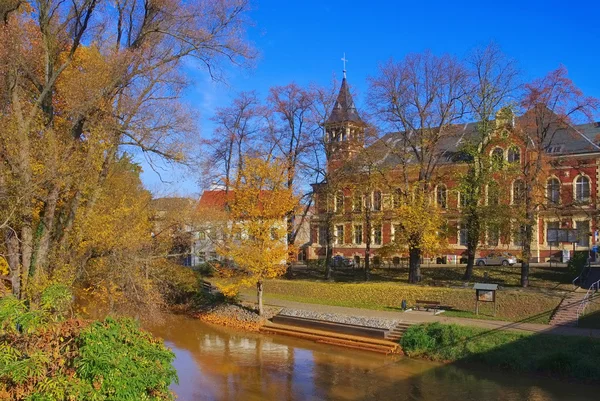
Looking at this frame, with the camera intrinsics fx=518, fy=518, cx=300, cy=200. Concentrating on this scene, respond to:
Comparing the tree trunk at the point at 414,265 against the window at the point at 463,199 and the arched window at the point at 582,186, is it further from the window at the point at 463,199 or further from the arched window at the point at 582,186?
the arched window at the point at 582,186

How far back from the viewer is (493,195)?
29.2m

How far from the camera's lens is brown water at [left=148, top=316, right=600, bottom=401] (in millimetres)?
15734

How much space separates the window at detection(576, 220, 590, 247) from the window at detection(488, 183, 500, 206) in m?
5.05

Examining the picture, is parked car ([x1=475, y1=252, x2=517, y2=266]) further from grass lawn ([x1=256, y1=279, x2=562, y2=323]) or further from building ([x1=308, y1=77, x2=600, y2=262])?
grass lawn ([x1=256, y1=279, x2=562, y2=323])

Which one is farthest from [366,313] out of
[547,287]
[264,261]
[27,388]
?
[27,388]

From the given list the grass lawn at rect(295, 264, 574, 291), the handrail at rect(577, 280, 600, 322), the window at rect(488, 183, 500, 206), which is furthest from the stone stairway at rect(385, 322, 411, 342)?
the window at rect(488, 183, 500, 206)

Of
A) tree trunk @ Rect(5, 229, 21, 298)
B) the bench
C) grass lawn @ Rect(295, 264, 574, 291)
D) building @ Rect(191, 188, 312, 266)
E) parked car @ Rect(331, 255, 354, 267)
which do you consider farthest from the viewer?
parked car @ Rect(331, 255, 354, 267)

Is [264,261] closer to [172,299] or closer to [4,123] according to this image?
[172,299]

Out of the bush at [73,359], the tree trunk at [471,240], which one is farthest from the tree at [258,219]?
the bush at [73,359]

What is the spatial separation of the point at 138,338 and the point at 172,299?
23937 millimetres

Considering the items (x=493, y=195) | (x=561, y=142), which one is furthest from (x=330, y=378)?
(x=561, y=142)

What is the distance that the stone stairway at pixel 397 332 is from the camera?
22.2 meters

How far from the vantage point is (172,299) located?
3138 cm

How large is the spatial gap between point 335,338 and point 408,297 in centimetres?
617
